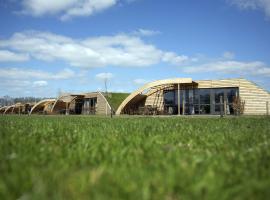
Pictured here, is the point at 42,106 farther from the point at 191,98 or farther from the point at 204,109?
the point at 204,109

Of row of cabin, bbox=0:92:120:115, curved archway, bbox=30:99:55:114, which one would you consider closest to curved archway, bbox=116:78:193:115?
row of cabin, bbox=0:92:120:115

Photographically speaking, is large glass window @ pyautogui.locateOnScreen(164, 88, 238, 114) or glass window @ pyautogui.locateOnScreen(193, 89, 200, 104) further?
glass window @ pyautogui.locateOnScreen(193, 89, 200, 104)

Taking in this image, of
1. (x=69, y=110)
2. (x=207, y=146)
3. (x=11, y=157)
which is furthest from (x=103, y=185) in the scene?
(x=69, y=110)

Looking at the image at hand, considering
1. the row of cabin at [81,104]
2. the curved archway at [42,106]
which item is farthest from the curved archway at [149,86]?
the curved archway at [42,106]

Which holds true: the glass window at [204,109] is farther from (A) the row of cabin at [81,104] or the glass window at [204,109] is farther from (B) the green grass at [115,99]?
(A) the row of cabin at [81,104]

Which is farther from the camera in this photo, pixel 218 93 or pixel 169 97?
pixel 169 97

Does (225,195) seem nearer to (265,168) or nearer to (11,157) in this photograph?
(265,168)

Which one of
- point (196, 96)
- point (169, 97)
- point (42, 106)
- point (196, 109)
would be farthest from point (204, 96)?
point (42, 106)

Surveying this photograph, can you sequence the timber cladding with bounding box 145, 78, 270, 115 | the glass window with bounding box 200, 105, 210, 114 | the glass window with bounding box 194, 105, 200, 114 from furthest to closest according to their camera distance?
the glass window with bounding box 194, 105, 200, 114
the glass window with bounding box 200, 105, 210, 114
the timber cladding with bounding box 145, 78, 270, 115

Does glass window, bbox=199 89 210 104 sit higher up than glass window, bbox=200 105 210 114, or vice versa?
glass window, bbox=199 89 210 104

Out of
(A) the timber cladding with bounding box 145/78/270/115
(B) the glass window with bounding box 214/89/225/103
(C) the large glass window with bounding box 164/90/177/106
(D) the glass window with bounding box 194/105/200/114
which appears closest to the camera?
(A) the timber cladding with bounding box 145/78/270/115

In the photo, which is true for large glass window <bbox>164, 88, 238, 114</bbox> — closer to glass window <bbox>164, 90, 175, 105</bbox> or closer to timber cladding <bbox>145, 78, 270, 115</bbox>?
glass window <bbox>164, 90, 175, 105</bbox>

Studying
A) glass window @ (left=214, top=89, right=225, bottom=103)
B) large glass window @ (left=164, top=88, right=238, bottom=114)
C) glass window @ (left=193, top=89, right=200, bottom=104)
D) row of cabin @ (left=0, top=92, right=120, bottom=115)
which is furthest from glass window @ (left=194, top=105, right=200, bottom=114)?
row of cabin @ (left=0, top=92, right=120, bottom=115)

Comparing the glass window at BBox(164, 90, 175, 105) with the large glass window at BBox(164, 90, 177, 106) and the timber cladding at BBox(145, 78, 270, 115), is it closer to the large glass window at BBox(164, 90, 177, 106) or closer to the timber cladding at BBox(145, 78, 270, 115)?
the large glass window at BBox(164, 90, 177, 106)
